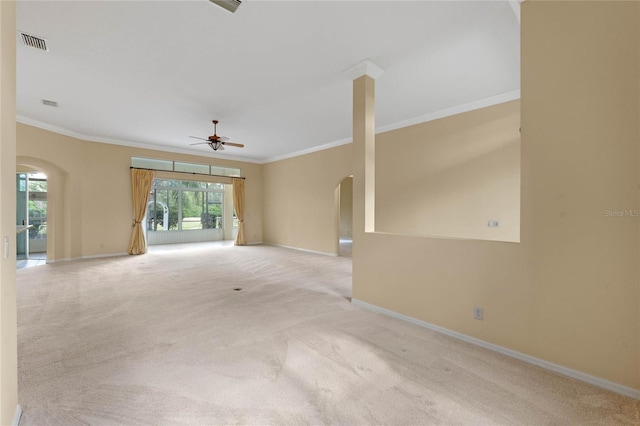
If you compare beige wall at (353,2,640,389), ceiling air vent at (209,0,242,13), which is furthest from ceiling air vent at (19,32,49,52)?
beige wall at (353,2,640,389)

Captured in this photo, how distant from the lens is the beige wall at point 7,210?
1.36 metres

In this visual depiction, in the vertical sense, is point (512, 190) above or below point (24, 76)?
below

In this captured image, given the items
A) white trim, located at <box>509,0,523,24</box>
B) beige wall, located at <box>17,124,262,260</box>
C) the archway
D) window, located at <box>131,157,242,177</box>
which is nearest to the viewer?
white trim, located at <box>509,0,523,24</box>

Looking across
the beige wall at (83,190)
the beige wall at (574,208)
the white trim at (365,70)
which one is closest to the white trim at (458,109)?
the white trim at (365,70)

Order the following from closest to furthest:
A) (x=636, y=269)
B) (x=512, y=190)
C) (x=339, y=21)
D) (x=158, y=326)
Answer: (x=636, y=269) → (x=339, y=21) → (x=158, y=326) → (x=512, y=190)

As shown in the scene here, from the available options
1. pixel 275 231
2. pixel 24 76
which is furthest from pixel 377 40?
pixel 275 231

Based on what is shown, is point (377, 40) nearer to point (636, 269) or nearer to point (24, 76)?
point (636, 269)

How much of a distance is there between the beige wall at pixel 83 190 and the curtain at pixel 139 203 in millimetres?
146

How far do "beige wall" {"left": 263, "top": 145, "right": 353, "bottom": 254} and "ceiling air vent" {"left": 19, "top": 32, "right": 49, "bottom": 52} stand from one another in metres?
5.43

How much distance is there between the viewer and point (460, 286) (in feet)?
8.64

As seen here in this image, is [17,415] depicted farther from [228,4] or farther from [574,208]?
[574,208]

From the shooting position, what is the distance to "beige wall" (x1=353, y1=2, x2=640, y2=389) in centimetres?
185

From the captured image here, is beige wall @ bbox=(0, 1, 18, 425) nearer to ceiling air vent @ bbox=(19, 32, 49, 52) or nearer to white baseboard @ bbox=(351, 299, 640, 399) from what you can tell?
ceiling air vent @ bbox=(19, 32, 49, 52)

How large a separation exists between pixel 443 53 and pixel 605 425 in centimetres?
349
